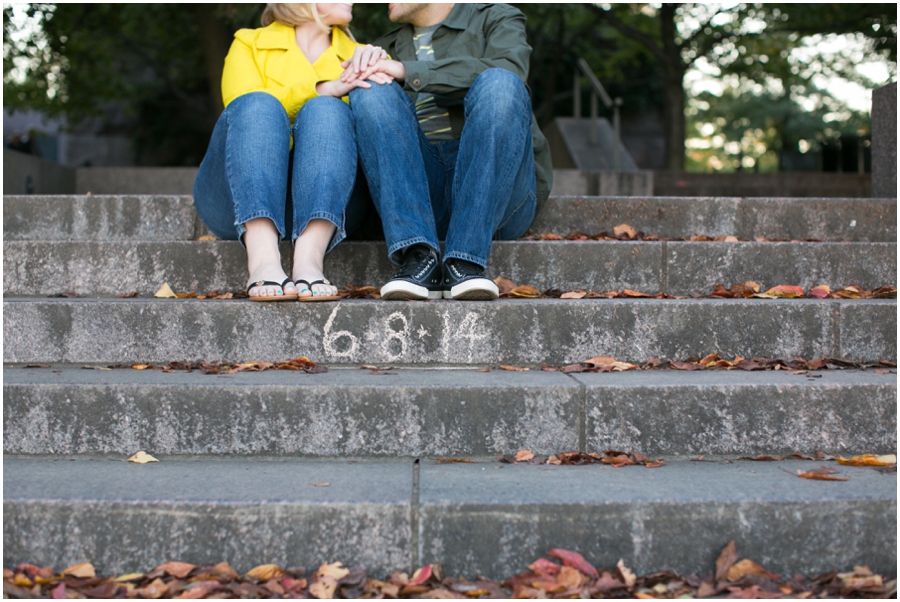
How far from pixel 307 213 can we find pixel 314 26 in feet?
3.27

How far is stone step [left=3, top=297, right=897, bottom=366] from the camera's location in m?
2.44

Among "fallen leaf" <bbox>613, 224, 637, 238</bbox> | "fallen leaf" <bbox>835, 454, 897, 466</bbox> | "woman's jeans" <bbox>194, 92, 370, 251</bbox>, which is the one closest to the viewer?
"fallen leaf" <bbox>835, 454, 897, 466</bbox>

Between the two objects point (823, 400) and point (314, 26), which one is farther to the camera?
point (314, 26)

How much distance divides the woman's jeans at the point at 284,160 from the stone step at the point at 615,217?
1.03 metres

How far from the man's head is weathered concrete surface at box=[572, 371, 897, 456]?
1.87 m

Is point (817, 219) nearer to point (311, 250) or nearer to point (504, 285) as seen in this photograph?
point (504, 285)

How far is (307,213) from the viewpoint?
2.60 m

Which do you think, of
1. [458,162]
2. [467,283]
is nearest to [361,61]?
[458,162]

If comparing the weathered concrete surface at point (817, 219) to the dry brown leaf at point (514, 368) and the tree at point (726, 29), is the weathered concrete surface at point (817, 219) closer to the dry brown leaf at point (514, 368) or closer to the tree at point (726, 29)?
the dry brown leaf at point (514, 368)

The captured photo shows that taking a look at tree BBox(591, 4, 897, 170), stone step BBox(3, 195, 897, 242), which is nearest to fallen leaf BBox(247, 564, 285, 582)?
stone step BBox(3, 195, 897, 242)

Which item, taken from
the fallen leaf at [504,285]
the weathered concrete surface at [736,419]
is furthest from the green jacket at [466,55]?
the weathered concrete surface at [736,419]

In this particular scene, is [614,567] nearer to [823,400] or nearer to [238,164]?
[823,400]

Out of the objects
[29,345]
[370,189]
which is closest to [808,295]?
[370,189]

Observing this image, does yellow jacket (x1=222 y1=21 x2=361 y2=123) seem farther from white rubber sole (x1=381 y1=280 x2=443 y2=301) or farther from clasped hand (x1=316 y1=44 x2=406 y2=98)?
white rubber sole (x1=381 y1=280 x2=443 y2=301)
